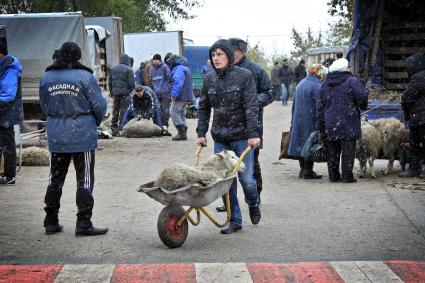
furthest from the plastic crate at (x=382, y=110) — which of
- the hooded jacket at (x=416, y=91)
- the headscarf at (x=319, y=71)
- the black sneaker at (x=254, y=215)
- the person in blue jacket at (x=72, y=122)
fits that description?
the person in blue jacket at (x=72, y=122)

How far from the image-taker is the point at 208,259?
21.6 ft

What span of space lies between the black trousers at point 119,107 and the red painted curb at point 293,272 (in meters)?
13.1

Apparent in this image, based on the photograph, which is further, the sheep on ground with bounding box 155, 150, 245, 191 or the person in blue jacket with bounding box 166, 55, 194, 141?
the person in blue jacket with bounding box 166, 55, 194, 141

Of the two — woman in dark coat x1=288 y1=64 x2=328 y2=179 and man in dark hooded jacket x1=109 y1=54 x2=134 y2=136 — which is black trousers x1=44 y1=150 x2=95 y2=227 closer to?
woman in dark coat x1=288 y1=64 x2=328 y2=179

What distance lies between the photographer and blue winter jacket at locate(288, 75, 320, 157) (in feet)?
37.1

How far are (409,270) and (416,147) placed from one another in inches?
221

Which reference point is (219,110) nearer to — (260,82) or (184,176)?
(184,176)

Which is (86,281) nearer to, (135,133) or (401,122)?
(401,122)

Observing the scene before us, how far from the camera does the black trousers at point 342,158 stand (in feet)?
35.8

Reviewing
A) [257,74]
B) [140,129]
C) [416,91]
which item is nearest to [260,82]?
[257,74]

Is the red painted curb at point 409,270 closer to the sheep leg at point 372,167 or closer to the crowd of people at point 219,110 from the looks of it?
the crowd of people at point 219,110

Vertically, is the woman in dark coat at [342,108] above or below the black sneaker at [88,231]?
above

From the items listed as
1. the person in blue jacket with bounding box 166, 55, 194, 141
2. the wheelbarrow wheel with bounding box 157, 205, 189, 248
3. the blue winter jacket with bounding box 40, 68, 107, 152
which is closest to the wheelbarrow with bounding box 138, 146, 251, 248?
the wheelbarrow wheel with bounding box 157, 205, 189, 248

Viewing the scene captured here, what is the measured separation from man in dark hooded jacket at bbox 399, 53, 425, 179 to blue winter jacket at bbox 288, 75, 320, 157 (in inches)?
52.5
